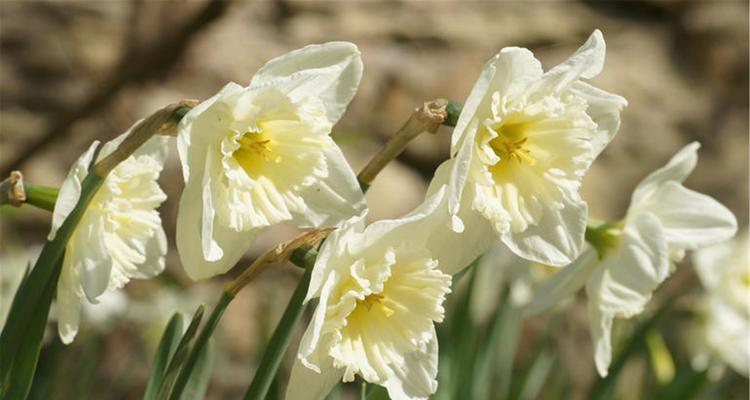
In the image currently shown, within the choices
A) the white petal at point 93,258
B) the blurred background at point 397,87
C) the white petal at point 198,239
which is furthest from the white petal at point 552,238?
the blurred background at point 397,87

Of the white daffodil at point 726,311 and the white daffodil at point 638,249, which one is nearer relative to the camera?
the white daffodil at point 638,249

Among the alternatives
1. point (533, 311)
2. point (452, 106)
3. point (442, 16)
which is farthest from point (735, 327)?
point (442, 16)

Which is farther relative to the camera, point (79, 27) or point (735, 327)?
point (79, 27)

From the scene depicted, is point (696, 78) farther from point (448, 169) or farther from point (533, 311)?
point (448, 169)

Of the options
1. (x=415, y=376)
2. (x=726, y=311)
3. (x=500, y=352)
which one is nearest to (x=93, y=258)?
(x=415, y=376)

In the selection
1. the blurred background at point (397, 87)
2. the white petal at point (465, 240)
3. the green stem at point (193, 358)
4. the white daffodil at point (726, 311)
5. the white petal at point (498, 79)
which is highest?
the white petal at point (498, 79)

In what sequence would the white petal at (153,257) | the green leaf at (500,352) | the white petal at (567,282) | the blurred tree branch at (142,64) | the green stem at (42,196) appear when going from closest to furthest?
1. the green stem at (42,196)
2. the white petal at (153,257)
3. the white petal at (567,282)
4. the green leaf at (500,352)
5. the blurred tree branch at (142,64)

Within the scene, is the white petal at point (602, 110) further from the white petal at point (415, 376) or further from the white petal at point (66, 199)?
the white petal at point (66, 199)
